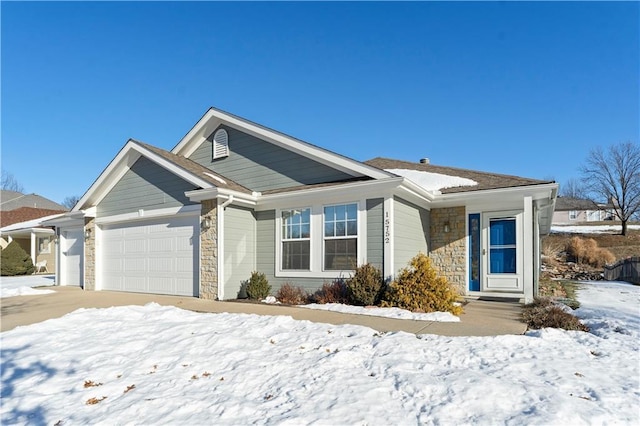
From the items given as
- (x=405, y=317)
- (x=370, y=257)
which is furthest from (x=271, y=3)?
(x=405, y=317)

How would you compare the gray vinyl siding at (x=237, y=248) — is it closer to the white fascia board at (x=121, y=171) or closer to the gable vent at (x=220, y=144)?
the white fascia board at (x=121, y=171)

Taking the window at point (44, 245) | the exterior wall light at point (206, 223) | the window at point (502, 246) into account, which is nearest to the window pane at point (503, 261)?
the window at point (502, 246)

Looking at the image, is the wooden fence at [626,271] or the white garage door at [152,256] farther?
the wooden fence at [626,271]

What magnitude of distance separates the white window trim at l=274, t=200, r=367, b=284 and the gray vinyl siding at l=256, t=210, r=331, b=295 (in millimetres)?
122

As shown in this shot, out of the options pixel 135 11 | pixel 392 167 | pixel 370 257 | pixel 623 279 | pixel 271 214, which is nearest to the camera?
pixel 370 257

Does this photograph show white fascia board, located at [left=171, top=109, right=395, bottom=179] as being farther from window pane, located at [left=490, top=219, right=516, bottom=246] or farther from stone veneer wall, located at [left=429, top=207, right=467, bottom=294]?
window pane, located at [left=490, top=219, right=516, bottom=246]

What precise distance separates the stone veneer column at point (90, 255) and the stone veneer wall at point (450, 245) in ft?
37.3

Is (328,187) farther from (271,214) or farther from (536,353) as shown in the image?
(536,353)

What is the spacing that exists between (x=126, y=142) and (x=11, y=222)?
23956mm

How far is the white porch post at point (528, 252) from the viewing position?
982 centimetres

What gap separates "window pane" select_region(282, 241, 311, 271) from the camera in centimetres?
1023

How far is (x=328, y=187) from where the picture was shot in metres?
9.48

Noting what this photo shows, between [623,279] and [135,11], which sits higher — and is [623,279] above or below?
below

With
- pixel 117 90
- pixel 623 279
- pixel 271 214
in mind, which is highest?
pixel 117 90
